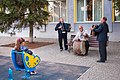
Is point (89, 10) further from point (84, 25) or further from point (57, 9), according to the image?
point (57, 9)

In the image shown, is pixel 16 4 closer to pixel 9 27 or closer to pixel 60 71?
pixel 9 27

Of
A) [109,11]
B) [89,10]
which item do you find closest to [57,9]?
[89,10]

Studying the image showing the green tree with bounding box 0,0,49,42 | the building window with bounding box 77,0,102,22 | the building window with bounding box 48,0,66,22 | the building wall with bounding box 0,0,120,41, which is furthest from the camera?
the building window with bounding box 48,0,66,22

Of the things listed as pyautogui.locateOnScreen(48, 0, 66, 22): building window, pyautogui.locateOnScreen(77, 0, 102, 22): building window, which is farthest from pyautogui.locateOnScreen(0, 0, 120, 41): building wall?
pyautogui.locateOnScreen(48, 0, 66, 22): building window

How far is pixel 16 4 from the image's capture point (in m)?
14.2

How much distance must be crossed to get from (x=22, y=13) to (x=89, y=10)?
240 inches

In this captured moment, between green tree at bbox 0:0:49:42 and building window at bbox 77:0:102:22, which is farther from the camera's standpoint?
building window at bbox 77:0:102:22

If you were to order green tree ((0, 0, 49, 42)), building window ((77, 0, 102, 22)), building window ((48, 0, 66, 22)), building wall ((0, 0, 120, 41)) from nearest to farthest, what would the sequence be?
green tree ((0, 0, 49, 42)) < building wall ((0, 0, 120, 41)) < building window ((77, 0, 102, 22)) < building window ((48, 0, 66, 22))

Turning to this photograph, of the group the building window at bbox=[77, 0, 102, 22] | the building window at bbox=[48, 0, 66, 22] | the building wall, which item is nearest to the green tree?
the building wall

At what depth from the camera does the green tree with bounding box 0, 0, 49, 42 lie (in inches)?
553

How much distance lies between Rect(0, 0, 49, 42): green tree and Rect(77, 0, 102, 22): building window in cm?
459

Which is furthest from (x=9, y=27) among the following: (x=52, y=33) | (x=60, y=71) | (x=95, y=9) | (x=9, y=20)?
(x=60, y=71)

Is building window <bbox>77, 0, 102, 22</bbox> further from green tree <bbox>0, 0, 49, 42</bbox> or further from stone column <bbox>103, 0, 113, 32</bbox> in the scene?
green tree <bbox>0, 0, 49, 42</bbox>

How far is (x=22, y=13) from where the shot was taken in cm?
1470
